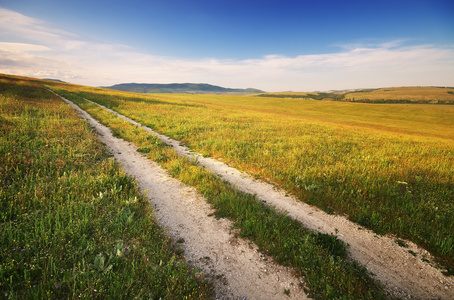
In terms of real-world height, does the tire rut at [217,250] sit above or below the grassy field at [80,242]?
below

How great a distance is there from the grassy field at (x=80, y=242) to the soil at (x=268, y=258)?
589 mm

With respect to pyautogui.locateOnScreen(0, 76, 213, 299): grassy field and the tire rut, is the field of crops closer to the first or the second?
pyautogui.locateOnScreen(0, 76, 213, 299): grassy field

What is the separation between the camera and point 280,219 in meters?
6.16

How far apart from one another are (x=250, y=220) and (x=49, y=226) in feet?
17.7

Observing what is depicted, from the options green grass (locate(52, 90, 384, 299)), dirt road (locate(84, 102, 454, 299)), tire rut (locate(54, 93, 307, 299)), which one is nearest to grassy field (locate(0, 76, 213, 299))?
tire rut (locate(54, 93, 307, 299))

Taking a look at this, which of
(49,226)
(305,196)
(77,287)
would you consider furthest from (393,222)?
(49,226)

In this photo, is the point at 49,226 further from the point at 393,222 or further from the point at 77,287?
the point at 393,222

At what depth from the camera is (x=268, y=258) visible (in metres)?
4.80

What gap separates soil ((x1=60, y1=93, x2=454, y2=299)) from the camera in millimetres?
4094

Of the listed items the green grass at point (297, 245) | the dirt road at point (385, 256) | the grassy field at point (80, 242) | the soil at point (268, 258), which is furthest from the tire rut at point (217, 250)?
the dirt road at point (385, 256)

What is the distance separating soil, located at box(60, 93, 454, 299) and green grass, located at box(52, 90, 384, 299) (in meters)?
0.30

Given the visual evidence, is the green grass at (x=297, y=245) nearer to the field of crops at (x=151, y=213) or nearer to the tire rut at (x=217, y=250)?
the field of crops at (x=151, y=213)

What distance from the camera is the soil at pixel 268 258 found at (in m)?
4.09

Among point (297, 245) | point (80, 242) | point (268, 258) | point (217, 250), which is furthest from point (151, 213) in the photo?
point (297, 245)
